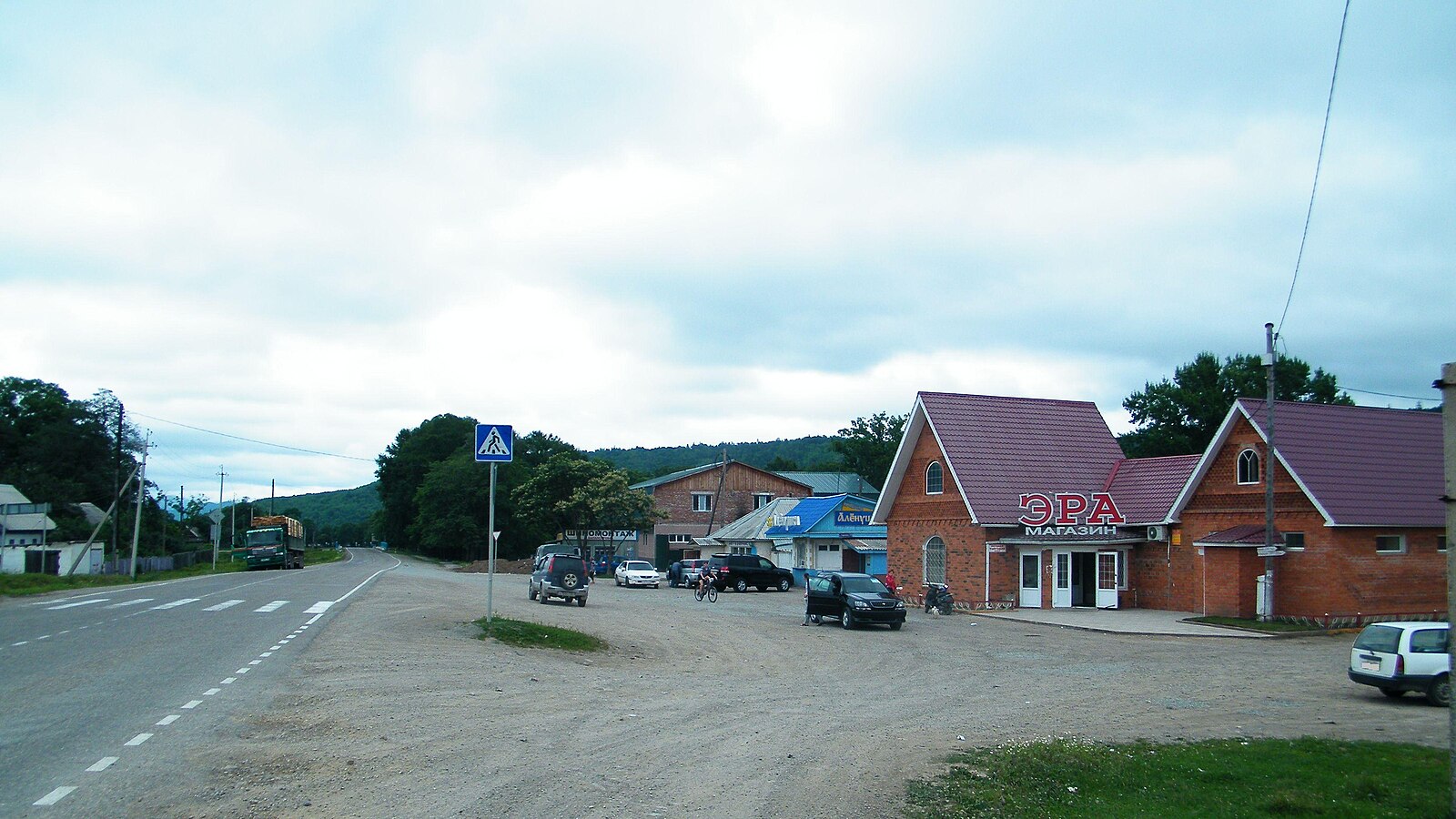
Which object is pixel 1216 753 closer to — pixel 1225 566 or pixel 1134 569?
pixel 1225 566

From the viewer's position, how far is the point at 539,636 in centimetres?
2106

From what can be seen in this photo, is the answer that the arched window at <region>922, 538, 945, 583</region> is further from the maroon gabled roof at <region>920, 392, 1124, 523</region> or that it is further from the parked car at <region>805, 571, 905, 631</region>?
the parked car at <region>805, 571, 905, 631</region>

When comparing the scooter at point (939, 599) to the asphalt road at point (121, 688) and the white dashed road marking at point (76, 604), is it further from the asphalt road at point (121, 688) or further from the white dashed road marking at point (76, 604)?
the white dashed road marking at point (76, 604)

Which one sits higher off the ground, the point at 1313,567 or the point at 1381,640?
the point at 1313,567

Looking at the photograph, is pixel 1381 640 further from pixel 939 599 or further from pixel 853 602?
pixel 939 599

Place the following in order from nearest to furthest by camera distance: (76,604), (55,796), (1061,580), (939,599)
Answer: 1. (55,796)
2. (76,604)
3. (939,599)
4. (1061,580)

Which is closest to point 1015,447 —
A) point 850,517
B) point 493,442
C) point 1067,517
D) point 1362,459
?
point 1067,517

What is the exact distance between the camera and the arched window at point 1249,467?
109 feet

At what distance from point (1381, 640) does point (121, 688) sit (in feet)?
64.0

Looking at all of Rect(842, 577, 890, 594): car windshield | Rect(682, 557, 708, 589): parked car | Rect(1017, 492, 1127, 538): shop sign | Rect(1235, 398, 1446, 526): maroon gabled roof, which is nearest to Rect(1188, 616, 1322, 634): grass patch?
Rect(1235, 398, 1446, 526): maroon gabled roof

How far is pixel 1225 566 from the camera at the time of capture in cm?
3234

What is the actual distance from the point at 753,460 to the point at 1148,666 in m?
143

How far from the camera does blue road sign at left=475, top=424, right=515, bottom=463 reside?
1933 centimetres

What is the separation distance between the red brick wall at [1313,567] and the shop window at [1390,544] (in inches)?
5.3
